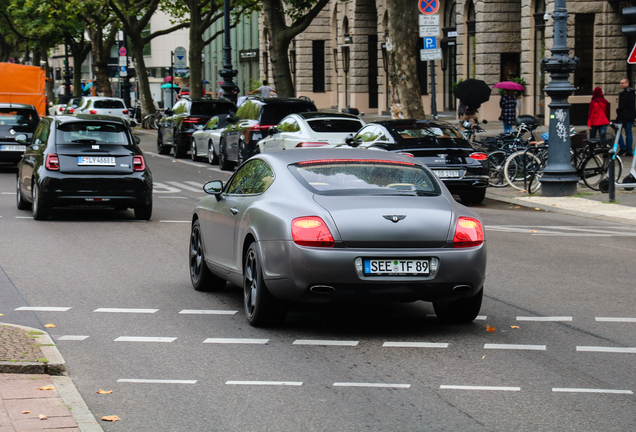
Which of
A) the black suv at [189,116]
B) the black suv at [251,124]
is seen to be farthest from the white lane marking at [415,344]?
the black suv at [189,116]

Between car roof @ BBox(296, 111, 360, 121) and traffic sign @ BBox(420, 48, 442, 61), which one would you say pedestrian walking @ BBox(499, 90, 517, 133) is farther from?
car roof @ BBox(296, 111, 360, 121)

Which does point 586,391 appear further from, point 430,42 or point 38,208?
point 430,42

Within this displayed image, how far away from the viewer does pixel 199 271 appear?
31.2 ft

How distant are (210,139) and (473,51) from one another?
52.7 ft

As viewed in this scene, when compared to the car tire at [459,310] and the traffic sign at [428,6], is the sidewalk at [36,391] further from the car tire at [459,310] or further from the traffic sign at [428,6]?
the traffic sign at [428,6]

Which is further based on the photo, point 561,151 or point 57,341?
point 561,151

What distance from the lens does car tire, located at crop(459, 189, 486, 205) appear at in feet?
58.7

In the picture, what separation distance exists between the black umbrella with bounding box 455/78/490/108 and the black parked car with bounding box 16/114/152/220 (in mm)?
12885

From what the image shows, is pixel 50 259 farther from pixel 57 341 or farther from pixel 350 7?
pixel 350 7

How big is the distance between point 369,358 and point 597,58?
95.0ft

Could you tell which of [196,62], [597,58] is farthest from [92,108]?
[597,58]

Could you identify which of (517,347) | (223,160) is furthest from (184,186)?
(517,347)

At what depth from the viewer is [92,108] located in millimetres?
44281

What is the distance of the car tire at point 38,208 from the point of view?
15.1 meters
